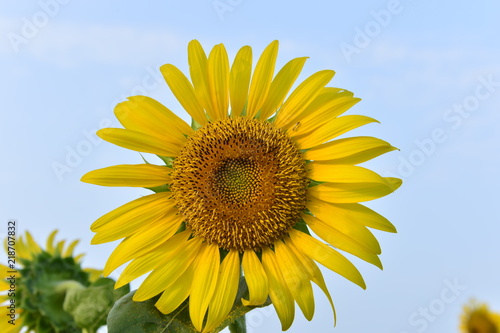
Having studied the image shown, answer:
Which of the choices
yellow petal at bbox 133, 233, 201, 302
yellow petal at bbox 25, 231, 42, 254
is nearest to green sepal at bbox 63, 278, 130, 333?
yellow petal at bbox 133, 233, 201, 302

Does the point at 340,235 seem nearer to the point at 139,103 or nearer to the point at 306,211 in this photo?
the point at 306,211

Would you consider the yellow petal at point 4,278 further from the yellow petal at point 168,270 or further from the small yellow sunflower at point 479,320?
the small yellow sunflower at point 479,320

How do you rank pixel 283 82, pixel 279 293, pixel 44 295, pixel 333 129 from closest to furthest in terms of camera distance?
pixel 279 293, pixel 333 129, pixel 283 82, pixel 44 295

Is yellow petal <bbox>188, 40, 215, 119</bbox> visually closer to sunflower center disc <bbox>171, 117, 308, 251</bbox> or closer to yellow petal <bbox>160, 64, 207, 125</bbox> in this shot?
yellow petal <bbox>160, 64, 207, 125</bbox>

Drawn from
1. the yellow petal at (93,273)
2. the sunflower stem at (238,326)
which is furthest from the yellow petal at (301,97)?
the yellow petal at (93,273)

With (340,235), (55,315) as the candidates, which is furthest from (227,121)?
(55,315)

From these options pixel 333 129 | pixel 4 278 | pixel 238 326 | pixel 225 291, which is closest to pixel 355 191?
pixel 333 129

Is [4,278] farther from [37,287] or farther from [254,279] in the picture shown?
[254,279]

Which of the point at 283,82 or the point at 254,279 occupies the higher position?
the point at 283,82
